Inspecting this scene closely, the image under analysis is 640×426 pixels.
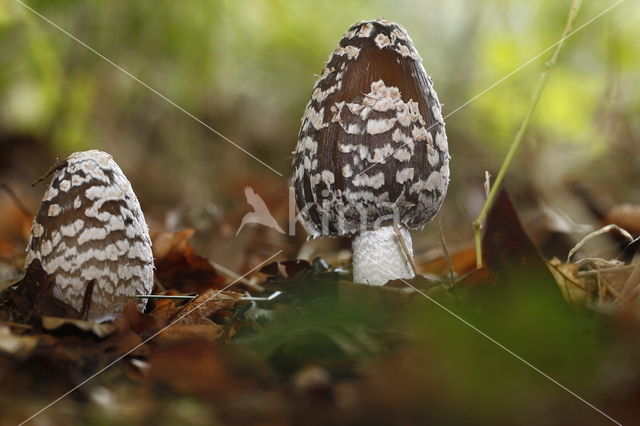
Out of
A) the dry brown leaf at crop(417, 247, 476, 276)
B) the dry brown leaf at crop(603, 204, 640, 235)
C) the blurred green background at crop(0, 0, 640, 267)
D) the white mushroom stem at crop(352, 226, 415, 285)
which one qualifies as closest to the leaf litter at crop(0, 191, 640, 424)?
the white mushroom stem at crop(352, 226, 415, 285)

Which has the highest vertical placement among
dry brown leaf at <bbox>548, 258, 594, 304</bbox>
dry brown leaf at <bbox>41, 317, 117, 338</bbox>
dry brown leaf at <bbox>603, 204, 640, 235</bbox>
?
dry brown leaf at <bbox>603, 204, 640, 235</bbox>

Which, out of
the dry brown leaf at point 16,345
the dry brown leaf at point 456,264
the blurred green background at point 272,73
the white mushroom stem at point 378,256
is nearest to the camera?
the dry brown leaf at point 16,345

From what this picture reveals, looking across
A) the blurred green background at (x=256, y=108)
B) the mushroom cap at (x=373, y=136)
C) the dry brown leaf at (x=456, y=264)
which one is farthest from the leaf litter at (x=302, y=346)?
the blurred green background at (x=256, y=108)

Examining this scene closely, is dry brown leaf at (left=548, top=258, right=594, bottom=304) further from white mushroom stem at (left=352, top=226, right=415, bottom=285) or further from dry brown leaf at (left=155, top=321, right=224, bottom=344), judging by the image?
dry brown leaf at (left=155, top=321, right=224, bottom=344)

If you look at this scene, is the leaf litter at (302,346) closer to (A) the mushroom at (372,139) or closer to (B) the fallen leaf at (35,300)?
(B) the fallen leaf at (35,300)

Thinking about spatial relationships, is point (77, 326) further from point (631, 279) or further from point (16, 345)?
point (631, 279)

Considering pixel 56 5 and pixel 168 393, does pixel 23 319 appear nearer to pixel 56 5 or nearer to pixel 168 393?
pixel 168 393

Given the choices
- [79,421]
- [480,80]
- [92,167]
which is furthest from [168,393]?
[480,80]

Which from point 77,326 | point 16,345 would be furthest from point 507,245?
point 16,345
